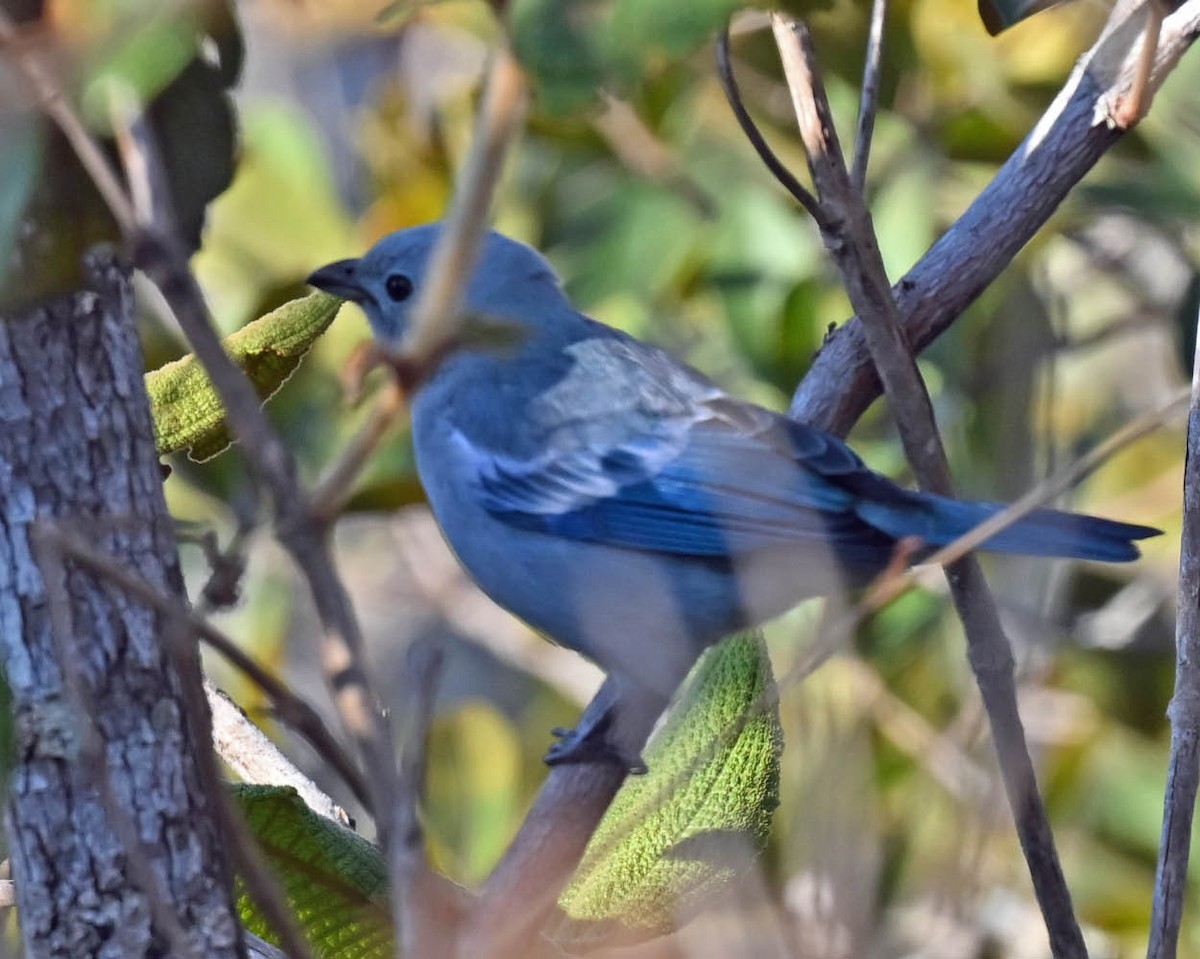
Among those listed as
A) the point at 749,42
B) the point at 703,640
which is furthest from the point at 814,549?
the point at 749,42

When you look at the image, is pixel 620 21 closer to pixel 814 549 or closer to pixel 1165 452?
pixel 814 549

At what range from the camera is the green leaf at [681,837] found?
2010mm

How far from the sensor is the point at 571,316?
3.28 metres

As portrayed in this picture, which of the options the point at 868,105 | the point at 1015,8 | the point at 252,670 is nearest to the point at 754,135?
the point at 868,105

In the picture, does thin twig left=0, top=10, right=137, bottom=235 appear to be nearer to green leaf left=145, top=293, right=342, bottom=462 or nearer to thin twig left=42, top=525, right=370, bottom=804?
thin twig left=42, top=525, right=370, bottom=804

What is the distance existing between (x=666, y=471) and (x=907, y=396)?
3.12ft

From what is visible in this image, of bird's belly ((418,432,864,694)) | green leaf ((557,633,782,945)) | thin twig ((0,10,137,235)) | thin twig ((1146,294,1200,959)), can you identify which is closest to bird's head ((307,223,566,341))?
bird's belly ((418,432,864,694))

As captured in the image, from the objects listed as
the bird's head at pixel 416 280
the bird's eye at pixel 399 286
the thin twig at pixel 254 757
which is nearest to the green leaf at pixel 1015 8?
the thin twig at pixel 254 757

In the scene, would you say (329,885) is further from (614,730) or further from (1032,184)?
(1032,184)

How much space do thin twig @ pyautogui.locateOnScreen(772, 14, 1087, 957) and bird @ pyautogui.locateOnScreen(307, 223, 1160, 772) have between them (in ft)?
1.21

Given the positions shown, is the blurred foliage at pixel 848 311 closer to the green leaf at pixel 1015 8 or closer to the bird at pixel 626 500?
the bird at pixel 626 500

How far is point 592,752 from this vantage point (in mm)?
2492

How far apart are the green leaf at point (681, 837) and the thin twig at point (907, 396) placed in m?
0.31

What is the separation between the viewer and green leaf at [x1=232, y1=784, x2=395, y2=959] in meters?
1.90
